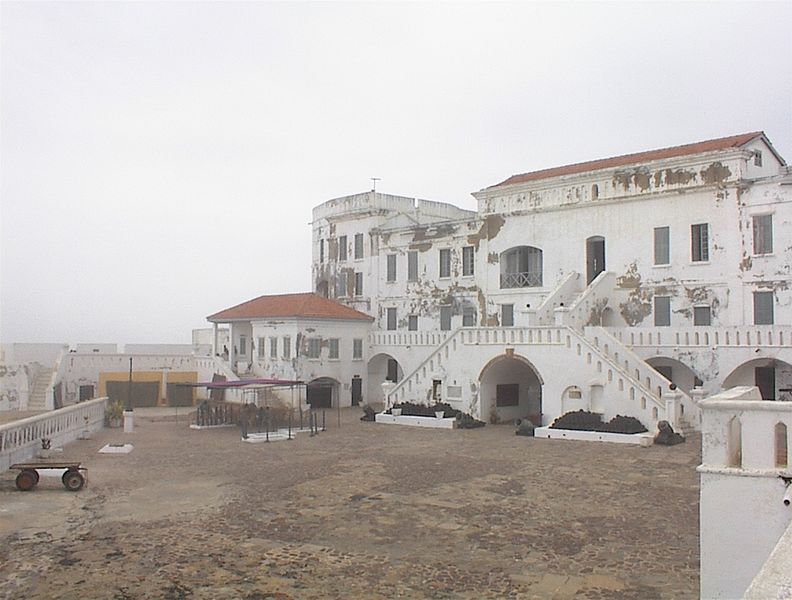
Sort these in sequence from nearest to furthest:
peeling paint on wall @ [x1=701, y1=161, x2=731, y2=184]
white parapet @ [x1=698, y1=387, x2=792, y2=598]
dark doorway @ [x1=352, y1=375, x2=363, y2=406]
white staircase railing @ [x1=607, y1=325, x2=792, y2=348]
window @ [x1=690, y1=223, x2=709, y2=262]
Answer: white parapet @ [x1=698, y1=387, x2=792, y2=598]
white staircase railing @ [x1=607, y1=325, x2=792, y2=348]
peeling paint on wall @ [x1=701, y1=161, x2=731, y2=184]
window @ [x1=690, y1=223, x2=709, y2=262]
dark doorway @ [x1=352, y1=375, x2=363, y2=406]

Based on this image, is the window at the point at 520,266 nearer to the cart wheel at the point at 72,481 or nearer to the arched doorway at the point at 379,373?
the arched doorway at the point at 379,373

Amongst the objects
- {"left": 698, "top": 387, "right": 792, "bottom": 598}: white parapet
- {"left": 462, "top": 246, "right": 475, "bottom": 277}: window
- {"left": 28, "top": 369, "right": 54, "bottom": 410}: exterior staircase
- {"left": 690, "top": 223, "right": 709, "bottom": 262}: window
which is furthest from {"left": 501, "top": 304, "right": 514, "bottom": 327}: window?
{"left": 698, "top": 387, "right": 792, "bottom": 598}: white parapet

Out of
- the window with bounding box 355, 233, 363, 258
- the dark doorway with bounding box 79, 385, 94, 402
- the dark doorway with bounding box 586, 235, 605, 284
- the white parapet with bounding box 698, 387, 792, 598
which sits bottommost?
the dark doorway with bounding box 79, 385, 94, 402

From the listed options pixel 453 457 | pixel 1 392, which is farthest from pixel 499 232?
pixel 1 392

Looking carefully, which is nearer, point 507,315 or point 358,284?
point 507,315

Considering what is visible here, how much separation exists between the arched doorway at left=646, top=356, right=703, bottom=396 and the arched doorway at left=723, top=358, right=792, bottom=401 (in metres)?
1.56

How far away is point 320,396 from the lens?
44.0m

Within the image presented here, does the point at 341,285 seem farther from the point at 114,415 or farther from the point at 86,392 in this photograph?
the point at 114,415

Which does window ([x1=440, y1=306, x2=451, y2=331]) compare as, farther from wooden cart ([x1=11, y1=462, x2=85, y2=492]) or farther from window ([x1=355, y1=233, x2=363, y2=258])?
wooden cart ([x1=11, y1=462, x2=85, y2=492])

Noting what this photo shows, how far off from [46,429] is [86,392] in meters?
21.8

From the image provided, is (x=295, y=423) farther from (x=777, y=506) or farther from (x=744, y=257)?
(x=777, y=506)

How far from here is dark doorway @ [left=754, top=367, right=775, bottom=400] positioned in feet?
102

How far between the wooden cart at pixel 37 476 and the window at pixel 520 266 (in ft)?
86.2

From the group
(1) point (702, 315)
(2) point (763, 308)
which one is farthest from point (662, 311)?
(2) point (763, 308)
